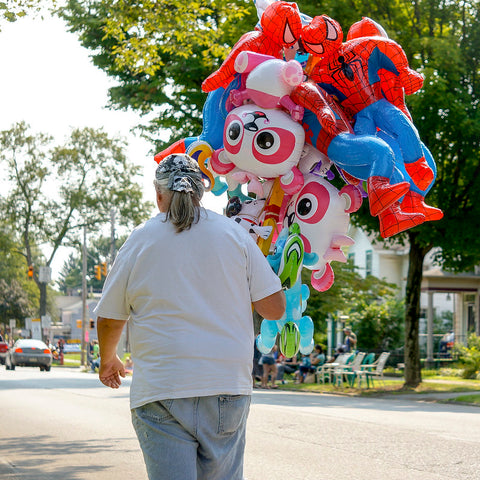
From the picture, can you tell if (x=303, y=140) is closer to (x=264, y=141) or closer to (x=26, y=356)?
(x=264, y=141)

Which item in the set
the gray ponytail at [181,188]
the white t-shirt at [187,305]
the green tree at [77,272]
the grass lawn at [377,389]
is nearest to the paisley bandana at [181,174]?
the gray ponytail at [181,188]

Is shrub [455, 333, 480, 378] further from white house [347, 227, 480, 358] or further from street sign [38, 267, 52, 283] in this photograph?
street sign [38, 267, 52, 283]

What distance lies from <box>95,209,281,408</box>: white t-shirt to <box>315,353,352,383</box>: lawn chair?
2111 cm

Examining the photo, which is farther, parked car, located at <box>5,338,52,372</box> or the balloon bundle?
parked car, located at <box>5,338,52,372</box>

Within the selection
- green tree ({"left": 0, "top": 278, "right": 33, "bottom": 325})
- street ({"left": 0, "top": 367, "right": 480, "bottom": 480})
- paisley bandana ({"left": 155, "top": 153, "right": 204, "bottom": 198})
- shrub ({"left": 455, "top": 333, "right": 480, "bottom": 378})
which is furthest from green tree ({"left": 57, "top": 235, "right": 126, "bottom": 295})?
paisley bandana ({"left": 155, "top": 153, "right": 204, "bottom": 198})

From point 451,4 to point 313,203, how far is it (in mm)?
17407

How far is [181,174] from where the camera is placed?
142 inches

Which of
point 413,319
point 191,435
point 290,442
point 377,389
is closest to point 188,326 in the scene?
point 191,435

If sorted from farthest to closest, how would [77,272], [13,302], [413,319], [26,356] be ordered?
[77,272]
[13,302]
[26,356]
[413,319]

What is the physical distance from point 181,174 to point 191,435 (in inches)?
42.1

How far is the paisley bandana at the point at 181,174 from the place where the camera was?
356 cm

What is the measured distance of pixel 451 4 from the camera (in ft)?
68.9

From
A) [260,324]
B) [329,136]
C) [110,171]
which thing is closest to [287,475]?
[260,324]

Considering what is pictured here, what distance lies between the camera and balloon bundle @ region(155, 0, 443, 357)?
16.5 ft
